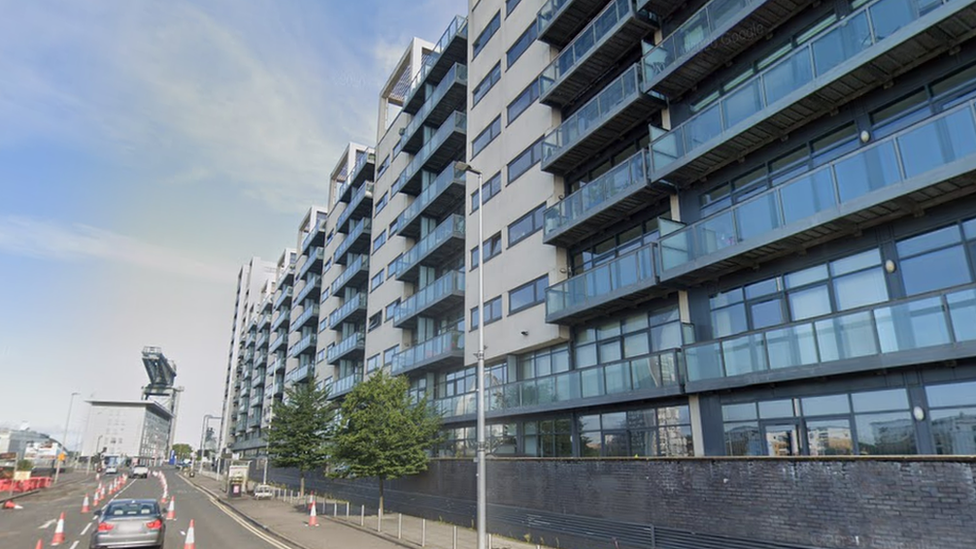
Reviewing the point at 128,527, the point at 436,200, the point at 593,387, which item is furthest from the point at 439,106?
the point at 128,527

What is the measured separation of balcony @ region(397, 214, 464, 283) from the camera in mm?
30000

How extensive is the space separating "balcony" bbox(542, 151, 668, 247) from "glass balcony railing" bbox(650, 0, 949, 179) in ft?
2.97

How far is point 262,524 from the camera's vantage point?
23.0 m

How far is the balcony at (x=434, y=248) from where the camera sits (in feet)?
98.4

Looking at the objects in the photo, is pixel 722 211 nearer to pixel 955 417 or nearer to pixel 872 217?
pixel 872 217

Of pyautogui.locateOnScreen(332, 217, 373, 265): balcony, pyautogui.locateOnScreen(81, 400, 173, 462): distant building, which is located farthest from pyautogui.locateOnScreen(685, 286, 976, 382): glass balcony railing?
pyautogui.locateOnScreen(81, 400, 173, 462): distant building

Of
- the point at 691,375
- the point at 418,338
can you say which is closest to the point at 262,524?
the point at 418,338

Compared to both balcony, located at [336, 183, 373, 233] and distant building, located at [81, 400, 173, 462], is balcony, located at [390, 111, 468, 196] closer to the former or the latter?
balcony, located at [336, 183, 373, 233]

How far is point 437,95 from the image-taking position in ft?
115

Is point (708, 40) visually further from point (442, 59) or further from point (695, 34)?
point (442, 59)

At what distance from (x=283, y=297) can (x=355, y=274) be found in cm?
3074

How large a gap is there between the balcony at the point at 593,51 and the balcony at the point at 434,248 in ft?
28.6

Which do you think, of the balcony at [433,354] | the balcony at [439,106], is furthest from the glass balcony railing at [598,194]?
the balcony at [439,106]

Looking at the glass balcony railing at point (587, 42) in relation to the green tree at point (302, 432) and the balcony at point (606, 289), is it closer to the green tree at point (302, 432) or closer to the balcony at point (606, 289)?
the balcony at point (606, 289)
